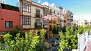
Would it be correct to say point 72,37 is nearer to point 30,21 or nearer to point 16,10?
point 16,10

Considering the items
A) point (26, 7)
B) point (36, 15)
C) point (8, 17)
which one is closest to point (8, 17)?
point (8, 17)

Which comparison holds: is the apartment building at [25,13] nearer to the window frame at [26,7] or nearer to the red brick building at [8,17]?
the window frame at [26,7]

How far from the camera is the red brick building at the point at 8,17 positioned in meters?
17.3

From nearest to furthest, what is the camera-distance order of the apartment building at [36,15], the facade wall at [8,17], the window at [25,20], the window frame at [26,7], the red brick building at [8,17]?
the facade wall at [8,17]
the red brick building at [8,17]
the window at [25,20]
the window frame at [26,7]
the apartment building at [36,15]

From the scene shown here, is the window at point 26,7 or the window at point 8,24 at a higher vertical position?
the window at point 26,7

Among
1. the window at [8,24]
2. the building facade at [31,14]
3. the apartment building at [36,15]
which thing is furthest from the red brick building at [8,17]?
the apartment building at [36,15]

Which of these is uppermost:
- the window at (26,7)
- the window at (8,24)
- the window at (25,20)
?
the window at (26,7)

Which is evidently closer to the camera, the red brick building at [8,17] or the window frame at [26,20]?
the red brick building at [8,17]

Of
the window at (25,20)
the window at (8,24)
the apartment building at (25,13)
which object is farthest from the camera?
the window at (25,20)

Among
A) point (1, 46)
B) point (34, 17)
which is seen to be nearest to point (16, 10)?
point (34, 17)

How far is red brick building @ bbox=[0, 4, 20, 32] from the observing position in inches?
682

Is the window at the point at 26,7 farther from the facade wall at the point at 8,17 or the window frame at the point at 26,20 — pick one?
the facade wall at the point at 8,17

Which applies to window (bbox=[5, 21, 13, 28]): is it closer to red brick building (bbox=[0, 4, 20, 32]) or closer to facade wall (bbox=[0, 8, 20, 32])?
red brick building (bbox=[0, 4, 20, 32])

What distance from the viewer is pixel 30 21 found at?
76.6ft
